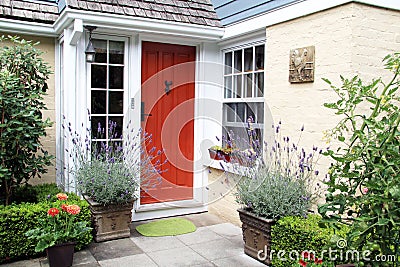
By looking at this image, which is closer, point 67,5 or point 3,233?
point 3,233

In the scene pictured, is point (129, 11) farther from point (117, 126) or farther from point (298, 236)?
point (298, 236)

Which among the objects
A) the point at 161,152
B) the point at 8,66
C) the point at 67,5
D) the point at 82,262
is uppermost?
the point at 67,5

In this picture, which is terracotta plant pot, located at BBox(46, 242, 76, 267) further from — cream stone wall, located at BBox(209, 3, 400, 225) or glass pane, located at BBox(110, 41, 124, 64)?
cream stone wall, located at BBox(209, 3, 400, 225)

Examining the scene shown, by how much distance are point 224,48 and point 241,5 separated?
754 mm

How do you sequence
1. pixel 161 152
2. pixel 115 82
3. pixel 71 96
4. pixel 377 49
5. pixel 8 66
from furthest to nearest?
pixel 161 152, pixel 115 82, pixel 71 96, pixel 8 66, pixel 377 49

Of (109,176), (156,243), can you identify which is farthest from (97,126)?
(156,243)

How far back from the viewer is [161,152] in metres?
5.72

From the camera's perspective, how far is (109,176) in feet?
15.5

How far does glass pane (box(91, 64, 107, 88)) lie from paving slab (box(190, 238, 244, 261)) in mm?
2413

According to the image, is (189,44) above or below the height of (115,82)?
above

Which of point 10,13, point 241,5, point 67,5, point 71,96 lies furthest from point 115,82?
point 241,5

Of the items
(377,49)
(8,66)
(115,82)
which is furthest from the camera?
(115,82)

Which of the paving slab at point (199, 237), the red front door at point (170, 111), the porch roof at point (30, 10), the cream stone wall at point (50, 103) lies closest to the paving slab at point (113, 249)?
the paving slab at point (199, 237)

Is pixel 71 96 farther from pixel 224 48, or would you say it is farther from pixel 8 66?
pixel 224 48
